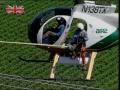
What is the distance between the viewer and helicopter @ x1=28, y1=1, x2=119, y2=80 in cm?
320

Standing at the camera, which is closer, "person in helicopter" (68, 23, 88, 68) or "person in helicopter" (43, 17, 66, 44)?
"person in helicopter" (68, 23, 88, 68)

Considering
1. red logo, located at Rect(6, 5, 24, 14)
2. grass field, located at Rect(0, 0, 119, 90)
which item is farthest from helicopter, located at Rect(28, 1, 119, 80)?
red logo, located at Rect(6, 5, 24, 14)

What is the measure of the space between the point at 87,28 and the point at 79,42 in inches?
3.9

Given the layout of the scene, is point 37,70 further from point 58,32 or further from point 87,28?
point 87,28

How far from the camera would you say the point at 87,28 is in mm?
3248

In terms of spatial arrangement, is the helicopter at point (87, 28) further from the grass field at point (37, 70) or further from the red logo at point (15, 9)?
the red logo at point (15, 9)

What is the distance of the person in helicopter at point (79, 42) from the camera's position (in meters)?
3.23

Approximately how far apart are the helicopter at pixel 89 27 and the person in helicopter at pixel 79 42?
3cm

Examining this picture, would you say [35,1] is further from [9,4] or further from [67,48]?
[67,48]

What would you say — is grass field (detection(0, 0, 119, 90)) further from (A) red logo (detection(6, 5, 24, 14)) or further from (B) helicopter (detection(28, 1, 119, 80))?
(A) red logo (detection(6, 5, 24, 14))

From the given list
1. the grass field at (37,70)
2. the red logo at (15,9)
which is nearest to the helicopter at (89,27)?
the grass field at (37,70)

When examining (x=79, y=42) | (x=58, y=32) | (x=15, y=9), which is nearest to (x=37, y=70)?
(x=58, y=32)

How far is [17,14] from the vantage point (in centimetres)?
597

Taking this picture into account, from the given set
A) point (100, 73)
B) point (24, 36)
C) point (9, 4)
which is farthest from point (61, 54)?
point (9, 4)
